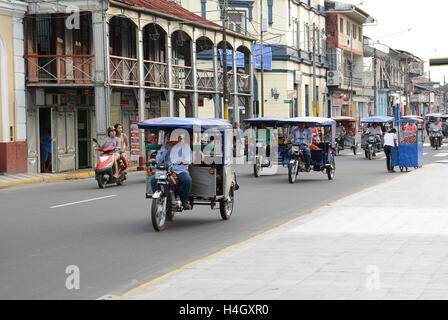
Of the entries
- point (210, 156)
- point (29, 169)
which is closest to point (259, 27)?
point (29, 169)

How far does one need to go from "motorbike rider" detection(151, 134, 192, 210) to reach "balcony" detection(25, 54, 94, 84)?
14821 mm

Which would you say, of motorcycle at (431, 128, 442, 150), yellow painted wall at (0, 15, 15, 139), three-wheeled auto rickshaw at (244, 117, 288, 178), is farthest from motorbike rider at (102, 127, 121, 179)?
motorcycle at (431, 128, 442, 150)

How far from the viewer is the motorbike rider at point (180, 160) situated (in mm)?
13094

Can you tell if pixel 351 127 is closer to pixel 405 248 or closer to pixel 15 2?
pixel 15 2

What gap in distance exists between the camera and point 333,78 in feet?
216

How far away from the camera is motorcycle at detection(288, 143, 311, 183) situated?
73.7 feet

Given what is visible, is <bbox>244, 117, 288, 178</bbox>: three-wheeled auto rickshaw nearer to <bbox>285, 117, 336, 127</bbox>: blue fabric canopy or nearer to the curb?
<bbox>285, 117, 336, 127</bbox>: blue fabric canopy

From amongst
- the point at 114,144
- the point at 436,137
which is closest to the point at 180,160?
the point at 114,144

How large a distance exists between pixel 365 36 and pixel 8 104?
5981cm

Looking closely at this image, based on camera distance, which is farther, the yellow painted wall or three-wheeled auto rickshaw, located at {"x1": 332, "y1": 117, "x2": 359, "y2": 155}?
three-wheeled auto rickshaw, located at {"x1": 332, "y1": 117, "x2": 359, "y2": 155}

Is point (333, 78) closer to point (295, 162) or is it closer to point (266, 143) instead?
point (266, 143)

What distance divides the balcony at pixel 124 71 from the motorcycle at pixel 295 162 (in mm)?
8996

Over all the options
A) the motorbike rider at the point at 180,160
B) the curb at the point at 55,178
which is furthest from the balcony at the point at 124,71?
the motorbike rider at the point at 180,160

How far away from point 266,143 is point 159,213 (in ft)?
45.7
